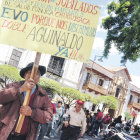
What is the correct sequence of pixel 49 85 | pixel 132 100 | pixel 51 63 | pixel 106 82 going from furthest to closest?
pixel 132 100 → pixel 106 82 → pixel 51 63 → pixel 49 85

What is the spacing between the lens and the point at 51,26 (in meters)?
2.75

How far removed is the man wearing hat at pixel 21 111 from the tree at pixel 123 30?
6.86 meters

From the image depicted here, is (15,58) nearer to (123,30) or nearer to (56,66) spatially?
(56,66)

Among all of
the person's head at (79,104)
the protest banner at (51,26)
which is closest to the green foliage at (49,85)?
the person's head at (79,104)

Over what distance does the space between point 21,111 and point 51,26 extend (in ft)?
3.89

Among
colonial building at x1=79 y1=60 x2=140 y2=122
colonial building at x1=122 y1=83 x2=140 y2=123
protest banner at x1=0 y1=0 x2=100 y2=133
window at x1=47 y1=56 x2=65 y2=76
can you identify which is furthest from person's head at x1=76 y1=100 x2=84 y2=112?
colonial building at x1=122 y1=83 x2=140 y2=123

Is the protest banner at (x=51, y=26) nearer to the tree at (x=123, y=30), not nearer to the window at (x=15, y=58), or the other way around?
the tree at (x=123, y=30)

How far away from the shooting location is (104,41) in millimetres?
10633

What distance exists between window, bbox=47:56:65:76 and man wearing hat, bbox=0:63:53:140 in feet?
65.9

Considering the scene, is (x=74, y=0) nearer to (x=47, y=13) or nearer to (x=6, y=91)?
(x=47, y=13)

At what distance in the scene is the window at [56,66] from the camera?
75.0 ft

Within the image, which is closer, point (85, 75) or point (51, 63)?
point (51, 63)

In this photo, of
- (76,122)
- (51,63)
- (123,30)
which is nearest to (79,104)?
(76,122)

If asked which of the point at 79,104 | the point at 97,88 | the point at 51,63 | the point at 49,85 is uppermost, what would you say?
the point at 51,63
